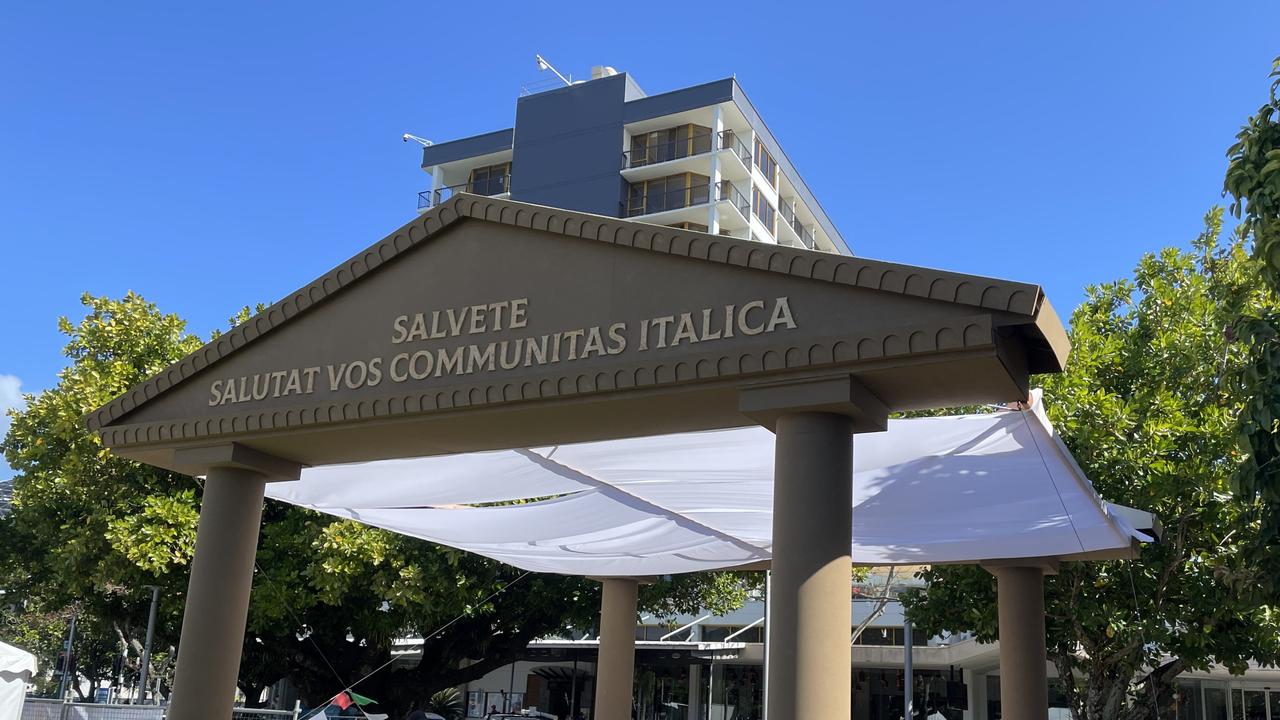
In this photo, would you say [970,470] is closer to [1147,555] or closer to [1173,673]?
[1147,555]

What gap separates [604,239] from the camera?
20.7 ft

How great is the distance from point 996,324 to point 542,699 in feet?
114

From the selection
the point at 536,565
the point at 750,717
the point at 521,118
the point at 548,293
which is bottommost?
the point at 750,717

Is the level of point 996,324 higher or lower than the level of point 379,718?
higher

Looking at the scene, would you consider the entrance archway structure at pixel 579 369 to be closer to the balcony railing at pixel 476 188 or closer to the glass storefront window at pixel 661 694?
the glass storefront window at pixel 661 694

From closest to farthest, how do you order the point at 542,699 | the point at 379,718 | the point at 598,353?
the point at 598,353 → the point at 379,718 → the point at 542,699

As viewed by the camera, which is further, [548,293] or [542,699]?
[542,699]

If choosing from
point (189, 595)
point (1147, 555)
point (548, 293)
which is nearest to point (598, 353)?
point (548, 293)

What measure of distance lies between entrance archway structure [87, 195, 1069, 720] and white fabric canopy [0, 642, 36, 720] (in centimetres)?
806

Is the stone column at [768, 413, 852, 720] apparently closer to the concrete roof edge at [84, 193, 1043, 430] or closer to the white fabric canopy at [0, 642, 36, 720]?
the concrete roof edge at [84, 193, 1043, 430]

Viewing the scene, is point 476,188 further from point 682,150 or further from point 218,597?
point 218,597

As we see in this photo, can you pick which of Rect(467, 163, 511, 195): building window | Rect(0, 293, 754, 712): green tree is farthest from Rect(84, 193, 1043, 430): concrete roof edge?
Rect(467, 163, 511, 195): building window

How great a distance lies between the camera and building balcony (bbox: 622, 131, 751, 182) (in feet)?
139

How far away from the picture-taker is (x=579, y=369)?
6.25 metres
